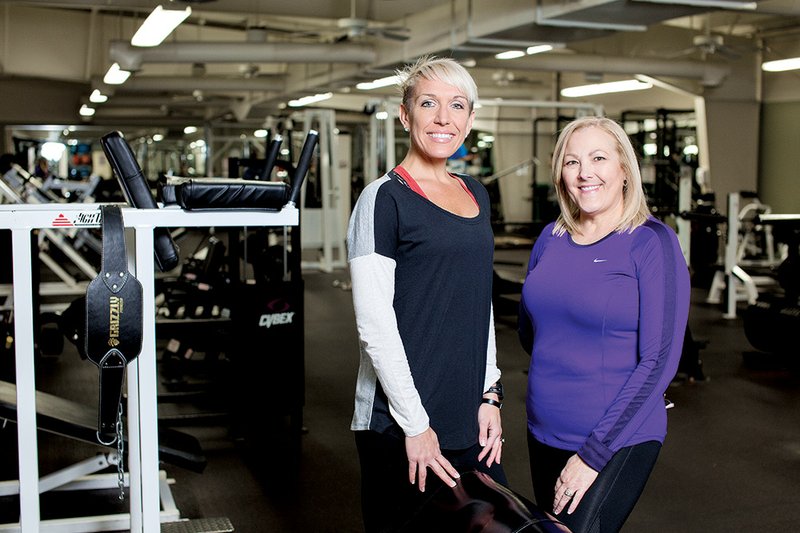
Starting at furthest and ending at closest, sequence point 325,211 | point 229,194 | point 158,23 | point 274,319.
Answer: point 325,211
point 158,23
point 274,319
point 229,194

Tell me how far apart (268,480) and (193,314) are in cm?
231

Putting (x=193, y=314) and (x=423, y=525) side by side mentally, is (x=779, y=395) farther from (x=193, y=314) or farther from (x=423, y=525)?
(x=423, y=525)

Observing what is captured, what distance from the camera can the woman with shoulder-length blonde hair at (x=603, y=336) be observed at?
65.5 inches

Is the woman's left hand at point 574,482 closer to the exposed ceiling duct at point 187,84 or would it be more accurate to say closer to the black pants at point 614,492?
the black pants at point 614,492

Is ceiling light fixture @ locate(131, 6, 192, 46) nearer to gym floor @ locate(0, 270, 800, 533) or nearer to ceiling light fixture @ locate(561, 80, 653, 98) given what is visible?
gym floor @ locate(0, 270, 800, 533)

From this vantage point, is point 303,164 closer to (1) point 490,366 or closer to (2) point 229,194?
(2) point 229,194

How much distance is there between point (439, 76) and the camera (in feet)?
5.32

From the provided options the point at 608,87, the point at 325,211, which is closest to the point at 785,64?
the point at 608,87

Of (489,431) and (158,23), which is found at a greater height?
(158,23)

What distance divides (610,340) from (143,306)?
965mm

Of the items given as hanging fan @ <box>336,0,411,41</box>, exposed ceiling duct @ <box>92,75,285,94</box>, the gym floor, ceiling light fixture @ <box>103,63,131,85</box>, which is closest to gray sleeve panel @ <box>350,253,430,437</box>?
the gym floor

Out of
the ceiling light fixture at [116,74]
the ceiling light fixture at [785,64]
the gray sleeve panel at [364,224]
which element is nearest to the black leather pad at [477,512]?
the gray sleeve panel at [364,224]

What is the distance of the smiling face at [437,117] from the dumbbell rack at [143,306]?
0.46 metres

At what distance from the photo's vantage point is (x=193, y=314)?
5711 millimetres
